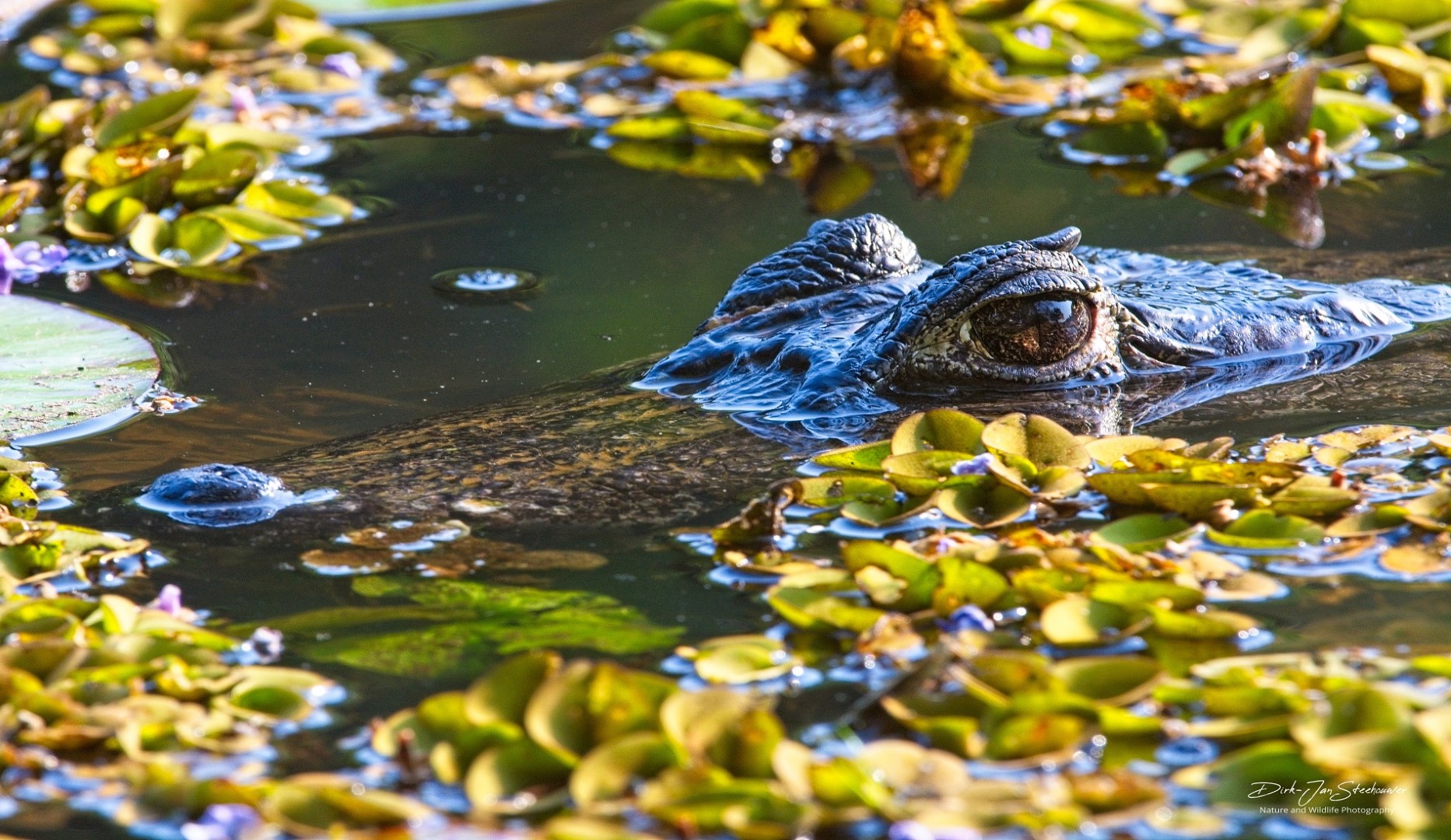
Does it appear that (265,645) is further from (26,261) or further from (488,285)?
(26,261)

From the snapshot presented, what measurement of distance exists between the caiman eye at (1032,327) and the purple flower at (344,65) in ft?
17.9

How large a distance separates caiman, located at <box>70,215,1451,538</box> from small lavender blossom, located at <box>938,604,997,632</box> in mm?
824

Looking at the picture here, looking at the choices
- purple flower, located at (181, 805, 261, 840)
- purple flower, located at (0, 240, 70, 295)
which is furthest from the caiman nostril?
purple flower, located at (0, 240, 70, 295)

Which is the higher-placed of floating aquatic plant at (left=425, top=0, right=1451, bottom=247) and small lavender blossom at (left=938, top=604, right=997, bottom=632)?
floating aquatic plant at (left=425, top=0, right=1451, bottom=247)

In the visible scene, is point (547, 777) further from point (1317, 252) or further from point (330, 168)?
point (330, 168)

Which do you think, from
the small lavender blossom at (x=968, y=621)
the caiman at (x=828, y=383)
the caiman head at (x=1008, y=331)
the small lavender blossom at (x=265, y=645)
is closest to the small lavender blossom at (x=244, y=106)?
the caiman at (x=828, y=383)

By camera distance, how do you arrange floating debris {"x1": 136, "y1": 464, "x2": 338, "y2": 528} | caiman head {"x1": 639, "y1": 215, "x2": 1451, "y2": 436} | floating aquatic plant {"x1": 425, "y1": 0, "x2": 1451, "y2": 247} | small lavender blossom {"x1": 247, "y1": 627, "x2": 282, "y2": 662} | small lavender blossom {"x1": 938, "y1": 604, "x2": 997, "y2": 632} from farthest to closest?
1. floating aquatic plant {"x1": 425, "y1": 0, "x2": 1451, "y2": 247}
2. caiman head {"x1": 639, "y1": 215, "x2": 1451, "y2": 436}
3. floating debris {"x1": 136, "y1": 464, "x2": 338, "y2": 528}
4. small lavender blossom {"x1": 247, "y1": 627, "x2": 282, "y2": 662}
5. small lavender blossom {"x1": 938, "y1": 604, "x2": 997, "y2": 632}

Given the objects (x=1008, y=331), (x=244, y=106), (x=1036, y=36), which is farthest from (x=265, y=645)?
(x=1036, y=36)

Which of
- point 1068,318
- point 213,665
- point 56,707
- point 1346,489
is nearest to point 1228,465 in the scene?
point 1346,489

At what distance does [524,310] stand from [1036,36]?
12.6 ft

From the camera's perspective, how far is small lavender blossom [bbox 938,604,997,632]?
316 centimetres

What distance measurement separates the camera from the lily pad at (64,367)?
4.76 m

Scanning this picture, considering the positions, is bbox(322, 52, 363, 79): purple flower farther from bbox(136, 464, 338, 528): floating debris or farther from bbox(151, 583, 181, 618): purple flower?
bbox(151, 583, 181, 618): purple flower

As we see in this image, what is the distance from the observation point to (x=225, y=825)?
2.65m
